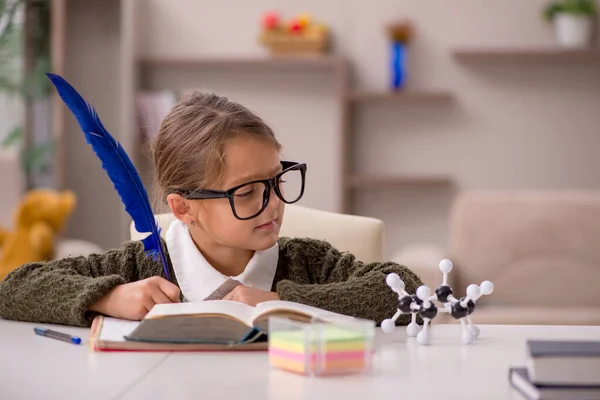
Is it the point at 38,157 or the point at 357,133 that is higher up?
the point at 357,133

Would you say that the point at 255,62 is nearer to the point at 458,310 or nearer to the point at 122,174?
the point at 122,174

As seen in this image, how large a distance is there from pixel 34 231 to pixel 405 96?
6.79 feet

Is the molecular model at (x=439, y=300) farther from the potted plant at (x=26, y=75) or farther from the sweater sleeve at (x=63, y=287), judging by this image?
the potted plant at (x=26, y=75)

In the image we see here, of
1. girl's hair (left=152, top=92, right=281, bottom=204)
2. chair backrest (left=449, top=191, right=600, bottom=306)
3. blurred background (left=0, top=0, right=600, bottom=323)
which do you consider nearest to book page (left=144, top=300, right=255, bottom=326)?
girl's hair (left=152, top=92, right=281, bottom=204)

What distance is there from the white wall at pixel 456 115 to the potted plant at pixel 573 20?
165 mm

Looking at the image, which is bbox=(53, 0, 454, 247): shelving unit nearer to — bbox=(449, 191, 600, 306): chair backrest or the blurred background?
the blurred background

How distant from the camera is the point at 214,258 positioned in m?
1.78

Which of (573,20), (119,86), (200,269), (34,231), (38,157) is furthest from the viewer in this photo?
(119,86)

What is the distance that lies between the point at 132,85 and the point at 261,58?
29.3 inches

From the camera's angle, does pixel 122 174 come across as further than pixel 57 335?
Yes

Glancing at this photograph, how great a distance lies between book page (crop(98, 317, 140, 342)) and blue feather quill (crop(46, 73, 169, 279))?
0.59 feet

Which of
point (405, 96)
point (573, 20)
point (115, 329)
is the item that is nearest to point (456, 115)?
point (405, 96)

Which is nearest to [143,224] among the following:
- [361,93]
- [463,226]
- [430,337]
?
[430,337]

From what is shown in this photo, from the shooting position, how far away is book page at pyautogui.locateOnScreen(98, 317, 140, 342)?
4.44 feet
